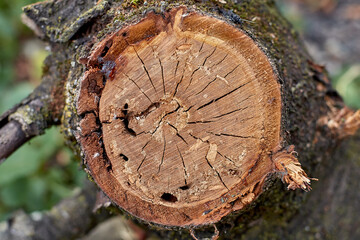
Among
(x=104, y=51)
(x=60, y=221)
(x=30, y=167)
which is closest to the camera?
(x=104, y=51)

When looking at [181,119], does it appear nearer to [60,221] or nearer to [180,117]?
[180,117]

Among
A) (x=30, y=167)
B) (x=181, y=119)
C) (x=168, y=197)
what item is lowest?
(x=30, y=167)

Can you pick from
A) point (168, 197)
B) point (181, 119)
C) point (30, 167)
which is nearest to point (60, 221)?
point (30, 167)

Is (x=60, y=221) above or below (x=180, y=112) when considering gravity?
below

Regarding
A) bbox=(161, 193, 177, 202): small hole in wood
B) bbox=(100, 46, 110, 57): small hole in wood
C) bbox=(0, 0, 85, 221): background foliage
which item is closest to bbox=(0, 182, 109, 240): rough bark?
bbox=(0, 0, 85, 221): background foliage

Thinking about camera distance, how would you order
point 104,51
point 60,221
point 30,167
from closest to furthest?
point 104,51
point 60,221
point 30,167

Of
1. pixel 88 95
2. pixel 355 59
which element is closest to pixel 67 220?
pixel 88 95

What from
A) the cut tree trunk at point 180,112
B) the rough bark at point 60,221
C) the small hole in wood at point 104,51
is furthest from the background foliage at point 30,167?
the small hole in wood at point 104,51

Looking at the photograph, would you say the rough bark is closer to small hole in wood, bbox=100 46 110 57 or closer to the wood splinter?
the wood splinter

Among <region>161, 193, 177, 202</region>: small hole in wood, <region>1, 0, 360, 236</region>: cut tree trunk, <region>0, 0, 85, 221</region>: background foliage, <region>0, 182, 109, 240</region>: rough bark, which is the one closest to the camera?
<region>1, 0, 360, 236</region>: cut tree trunk
